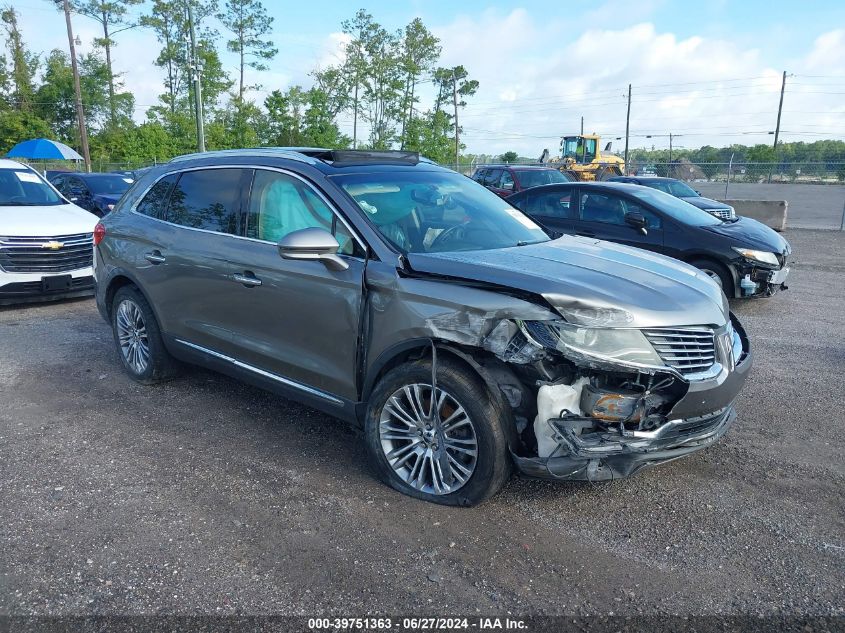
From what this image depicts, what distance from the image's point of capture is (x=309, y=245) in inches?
144

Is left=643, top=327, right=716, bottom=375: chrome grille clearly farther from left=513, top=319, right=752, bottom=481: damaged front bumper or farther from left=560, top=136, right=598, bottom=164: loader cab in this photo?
left=560, top=136, right=598, bottom=164: loader cab

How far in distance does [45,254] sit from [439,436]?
7061mm

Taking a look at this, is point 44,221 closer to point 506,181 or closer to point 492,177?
point 506,181

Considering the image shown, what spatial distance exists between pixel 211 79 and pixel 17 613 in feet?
138

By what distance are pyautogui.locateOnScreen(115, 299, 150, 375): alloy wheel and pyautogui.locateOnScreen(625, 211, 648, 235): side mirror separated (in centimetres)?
607

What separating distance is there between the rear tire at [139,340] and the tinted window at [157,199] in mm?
653

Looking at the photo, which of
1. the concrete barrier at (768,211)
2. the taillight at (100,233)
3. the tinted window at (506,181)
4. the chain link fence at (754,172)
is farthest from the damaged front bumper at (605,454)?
the chain link fence at (754,172)

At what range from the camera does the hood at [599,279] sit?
3283 millimetres

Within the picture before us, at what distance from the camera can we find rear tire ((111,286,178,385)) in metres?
5.42

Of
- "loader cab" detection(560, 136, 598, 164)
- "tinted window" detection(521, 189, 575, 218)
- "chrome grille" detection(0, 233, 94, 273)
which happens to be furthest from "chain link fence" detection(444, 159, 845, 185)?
"chrome grille" detection(0, 233, 94, 273)

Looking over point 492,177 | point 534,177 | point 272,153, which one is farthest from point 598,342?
point 492,177

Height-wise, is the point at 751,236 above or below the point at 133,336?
above

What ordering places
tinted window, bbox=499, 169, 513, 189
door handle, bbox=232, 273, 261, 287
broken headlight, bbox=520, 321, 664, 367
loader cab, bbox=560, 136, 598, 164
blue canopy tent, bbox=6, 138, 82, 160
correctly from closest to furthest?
broken headlight, bbox=520, 321, 664, 367
door handle, bbox=232, 273, 261, 287
tinted window, bbox=499, 169, 513, 189
blue canopy tent, bbox=6, 138, 82, 160
loader cab, bbox=560, 136, 598, 164

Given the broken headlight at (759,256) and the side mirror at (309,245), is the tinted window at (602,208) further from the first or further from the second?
the side mirror at (309,245)
